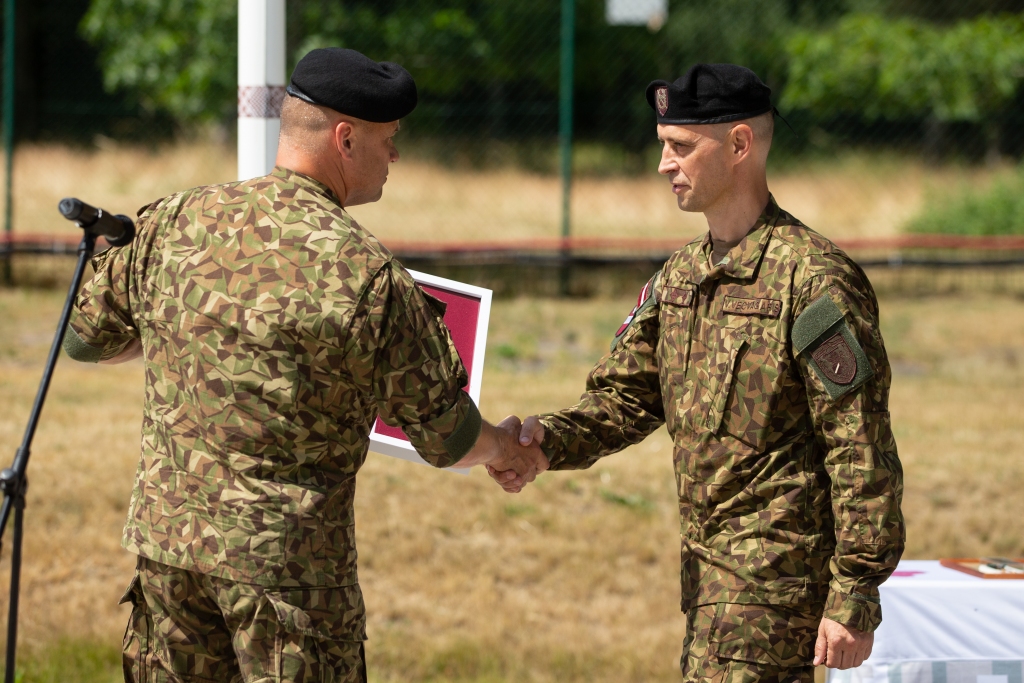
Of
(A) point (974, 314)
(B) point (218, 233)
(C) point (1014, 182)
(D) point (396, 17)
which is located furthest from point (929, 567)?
(D) point (396, 17)

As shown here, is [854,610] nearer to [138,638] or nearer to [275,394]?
[275,394]

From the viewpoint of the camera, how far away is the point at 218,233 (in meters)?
2.63

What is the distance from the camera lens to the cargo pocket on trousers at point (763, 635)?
2.86 metres

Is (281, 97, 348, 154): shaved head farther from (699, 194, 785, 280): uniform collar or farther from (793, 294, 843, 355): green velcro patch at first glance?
(793, 294, 843, 355): green velcro patch

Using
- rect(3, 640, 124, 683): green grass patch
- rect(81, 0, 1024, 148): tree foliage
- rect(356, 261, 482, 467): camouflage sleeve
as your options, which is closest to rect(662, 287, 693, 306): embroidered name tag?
rect(356, 261, 482, 467): camouflage sleeve

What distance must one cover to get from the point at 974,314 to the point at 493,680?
719cm

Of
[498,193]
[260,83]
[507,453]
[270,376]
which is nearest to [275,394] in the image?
[270,376]

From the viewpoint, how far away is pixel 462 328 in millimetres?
3520

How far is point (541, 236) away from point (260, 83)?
7469 millimetres

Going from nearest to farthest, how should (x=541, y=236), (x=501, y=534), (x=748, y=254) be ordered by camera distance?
1. (x=748, y=254)
2. (x=501, y=534)
3. (x=541, y=236)

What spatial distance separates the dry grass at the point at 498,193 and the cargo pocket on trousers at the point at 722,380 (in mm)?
8616

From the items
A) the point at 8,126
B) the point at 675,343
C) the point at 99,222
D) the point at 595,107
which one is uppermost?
the point at 595,107

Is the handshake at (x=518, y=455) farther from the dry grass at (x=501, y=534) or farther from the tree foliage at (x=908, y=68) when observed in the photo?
the tree foliage at (x=908, y=68)

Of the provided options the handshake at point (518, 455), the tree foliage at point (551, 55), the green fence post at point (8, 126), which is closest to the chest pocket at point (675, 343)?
the handshake at point (518, 455)
